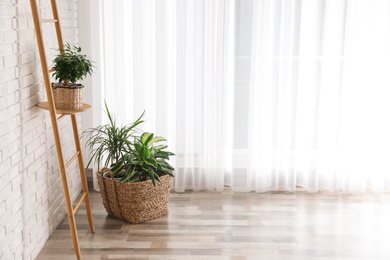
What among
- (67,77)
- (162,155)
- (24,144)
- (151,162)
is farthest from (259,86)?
(24,144)

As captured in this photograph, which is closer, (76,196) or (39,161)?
(39,161)

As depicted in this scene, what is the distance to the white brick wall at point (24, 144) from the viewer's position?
2475 mm

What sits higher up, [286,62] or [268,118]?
[286,62]

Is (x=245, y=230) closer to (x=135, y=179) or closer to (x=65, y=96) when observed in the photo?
(x=135, y=179)

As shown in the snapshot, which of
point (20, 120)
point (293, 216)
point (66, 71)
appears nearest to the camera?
point (20, 120)

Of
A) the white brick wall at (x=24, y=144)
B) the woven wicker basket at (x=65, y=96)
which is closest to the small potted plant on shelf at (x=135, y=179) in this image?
the white brick wall at (x=24, y=144)

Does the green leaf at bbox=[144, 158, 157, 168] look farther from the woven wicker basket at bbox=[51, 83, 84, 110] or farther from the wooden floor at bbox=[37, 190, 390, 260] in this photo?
the woven wicker basket at bbox=[51, 83, 84, 110]

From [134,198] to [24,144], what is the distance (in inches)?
35.3

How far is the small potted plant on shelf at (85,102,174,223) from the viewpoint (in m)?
3.33

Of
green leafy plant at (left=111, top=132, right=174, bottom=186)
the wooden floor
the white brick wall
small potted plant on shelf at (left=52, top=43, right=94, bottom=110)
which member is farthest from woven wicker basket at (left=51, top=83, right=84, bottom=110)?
the wooden floor

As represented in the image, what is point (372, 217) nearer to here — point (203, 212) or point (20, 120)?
point (203, 212)

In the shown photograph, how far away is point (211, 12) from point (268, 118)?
96 centimetres

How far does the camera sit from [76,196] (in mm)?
3902

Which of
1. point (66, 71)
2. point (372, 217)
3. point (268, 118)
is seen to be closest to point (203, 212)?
point (268, 118)
